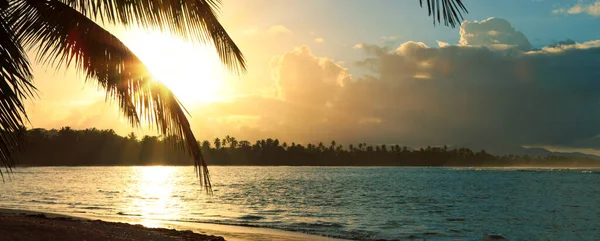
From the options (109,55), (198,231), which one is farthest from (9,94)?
(198,231)

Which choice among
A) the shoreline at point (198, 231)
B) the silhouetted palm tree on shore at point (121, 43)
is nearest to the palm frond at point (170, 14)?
the silhouetted palm tree on shore at point (121, 43)

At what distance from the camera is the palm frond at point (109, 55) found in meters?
6.42

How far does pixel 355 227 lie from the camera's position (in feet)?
76.8

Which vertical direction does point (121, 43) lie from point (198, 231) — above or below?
above

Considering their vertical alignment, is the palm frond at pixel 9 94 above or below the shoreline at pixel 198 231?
above

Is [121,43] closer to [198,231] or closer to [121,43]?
[121,43]

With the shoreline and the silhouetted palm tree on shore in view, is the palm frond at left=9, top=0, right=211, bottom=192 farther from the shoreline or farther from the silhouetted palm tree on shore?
the shoreline

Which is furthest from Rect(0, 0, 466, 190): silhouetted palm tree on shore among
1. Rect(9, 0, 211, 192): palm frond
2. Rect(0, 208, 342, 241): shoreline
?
Rect(0, 208, 342, 241): shoreline

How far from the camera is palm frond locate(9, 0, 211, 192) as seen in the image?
6.42 m

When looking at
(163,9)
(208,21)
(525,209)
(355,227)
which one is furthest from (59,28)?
(525,209)

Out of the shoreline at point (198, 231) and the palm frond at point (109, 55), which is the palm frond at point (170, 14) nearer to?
the palm frond at point (109, 55)

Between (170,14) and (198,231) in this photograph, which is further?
(198,231)

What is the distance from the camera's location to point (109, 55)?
6.57m

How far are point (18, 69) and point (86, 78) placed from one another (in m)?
1.60
